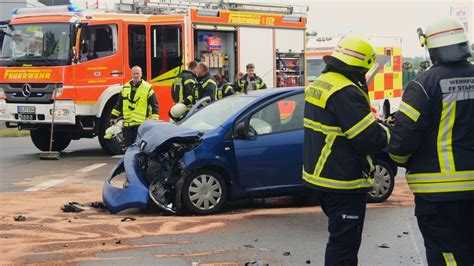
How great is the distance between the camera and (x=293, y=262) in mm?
5652

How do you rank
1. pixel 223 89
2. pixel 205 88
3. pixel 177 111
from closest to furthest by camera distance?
pixel 177 111 < pixel 205 88 < pixel 223 89

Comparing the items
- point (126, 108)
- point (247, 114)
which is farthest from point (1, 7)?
point (247, 114)

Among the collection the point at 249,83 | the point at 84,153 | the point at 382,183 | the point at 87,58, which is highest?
the point at 87,58

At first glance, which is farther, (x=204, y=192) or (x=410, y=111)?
(x=204, y=192)

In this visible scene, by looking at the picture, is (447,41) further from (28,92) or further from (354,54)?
(28,92)

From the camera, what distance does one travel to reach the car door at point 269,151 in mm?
7621

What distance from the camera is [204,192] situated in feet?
24.7

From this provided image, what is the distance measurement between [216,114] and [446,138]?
4515 mm

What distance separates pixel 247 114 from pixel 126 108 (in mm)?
3648

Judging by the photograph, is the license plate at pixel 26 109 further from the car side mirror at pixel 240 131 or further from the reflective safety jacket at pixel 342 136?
the reflective safety jacket at pixel 342 136

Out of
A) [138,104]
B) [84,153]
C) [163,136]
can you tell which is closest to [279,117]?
[163,136]

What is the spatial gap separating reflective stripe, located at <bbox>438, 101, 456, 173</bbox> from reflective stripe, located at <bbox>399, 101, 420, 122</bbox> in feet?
0.51

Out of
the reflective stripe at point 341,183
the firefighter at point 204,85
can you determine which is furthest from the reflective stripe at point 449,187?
the firefighter at point 204,85

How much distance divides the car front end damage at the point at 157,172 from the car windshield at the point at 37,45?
6589 millimetres
